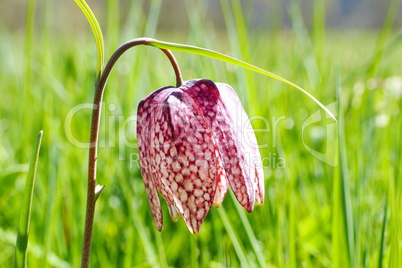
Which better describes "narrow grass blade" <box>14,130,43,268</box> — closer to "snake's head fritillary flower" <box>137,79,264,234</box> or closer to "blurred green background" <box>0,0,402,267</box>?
"snake's head fritillary flower" <box>137,79,264,234</box>

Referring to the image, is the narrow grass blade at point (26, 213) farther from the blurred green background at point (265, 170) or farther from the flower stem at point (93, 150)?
the blurred green background at point (265, 170)

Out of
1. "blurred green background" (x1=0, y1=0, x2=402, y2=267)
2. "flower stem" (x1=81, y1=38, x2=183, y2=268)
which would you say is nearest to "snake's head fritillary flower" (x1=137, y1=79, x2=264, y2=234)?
"flower stem" (x1=81, y1=38, x2=183, y2=268)

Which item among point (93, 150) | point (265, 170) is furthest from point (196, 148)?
point (265, 170)

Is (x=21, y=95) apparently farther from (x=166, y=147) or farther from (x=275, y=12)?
(x=166, y=147)

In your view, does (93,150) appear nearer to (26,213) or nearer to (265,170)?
(26,213)

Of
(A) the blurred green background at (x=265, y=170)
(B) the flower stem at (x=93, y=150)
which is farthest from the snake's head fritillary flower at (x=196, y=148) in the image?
(A) the blurred green background at (x=265, y=170)

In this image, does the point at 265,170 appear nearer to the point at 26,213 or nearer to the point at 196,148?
the point at 196,148

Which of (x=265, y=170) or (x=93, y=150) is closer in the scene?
(x=93, y=150)
